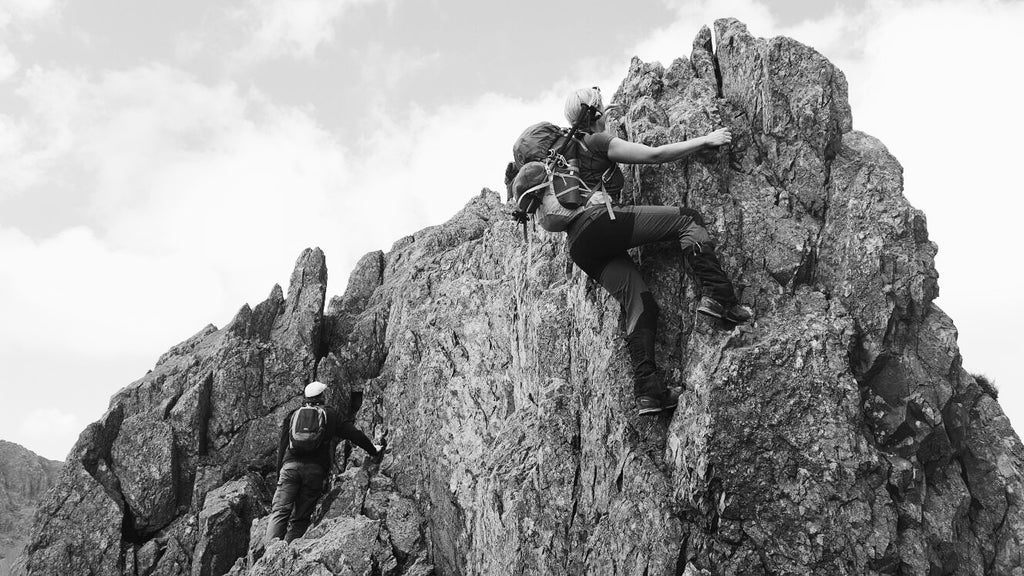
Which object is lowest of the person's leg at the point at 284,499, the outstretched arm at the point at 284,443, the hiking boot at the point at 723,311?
the person's leg at the point at 284,499

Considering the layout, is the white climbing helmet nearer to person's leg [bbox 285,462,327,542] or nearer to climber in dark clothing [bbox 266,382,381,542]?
climber in dark clothing [bbox 266,382,381,542]

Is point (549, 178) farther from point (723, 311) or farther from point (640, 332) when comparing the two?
point (723, 311)

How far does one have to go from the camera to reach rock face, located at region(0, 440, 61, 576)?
1806 inches

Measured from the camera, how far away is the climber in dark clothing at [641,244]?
11648mm

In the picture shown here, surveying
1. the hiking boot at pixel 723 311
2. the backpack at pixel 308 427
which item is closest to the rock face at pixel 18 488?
the backpack at pixel 308 427

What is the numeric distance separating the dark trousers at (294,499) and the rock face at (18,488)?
3411 cm

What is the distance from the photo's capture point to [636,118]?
14.4 metres

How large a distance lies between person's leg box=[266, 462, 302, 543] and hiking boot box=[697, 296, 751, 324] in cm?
1412

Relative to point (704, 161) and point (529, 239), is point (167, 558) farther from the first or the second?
point (704, 161)

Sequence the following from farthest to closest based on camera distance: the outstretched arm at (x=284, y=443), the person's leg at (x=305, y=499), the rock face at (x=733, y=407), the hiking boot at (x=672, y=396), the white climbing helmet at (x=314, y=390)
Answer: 1. the outstretched arm at (x=284, y=443)
2. the white climbing helmet at (x=314, y=390)
3. the person's leg at (x=305, y=499)
4. the hiking boot at (x=672, y=396)
5. the rock face at (x=733, y=407)

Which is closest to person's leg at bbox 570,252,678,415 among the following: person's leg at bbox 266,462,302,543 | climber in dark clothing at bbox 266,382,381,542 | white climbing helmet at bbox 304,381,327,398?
climber in dark clothing at bbox 266,382,381,542

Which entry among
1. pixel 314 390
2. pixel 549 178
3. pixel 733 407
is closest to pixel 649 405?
pixel 733 407

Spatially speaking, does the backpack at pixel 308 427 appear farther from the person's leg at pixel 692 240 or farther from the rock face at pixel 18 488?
the rock face at pixel 18 488

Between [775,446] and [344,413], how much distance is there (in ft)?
61.6
